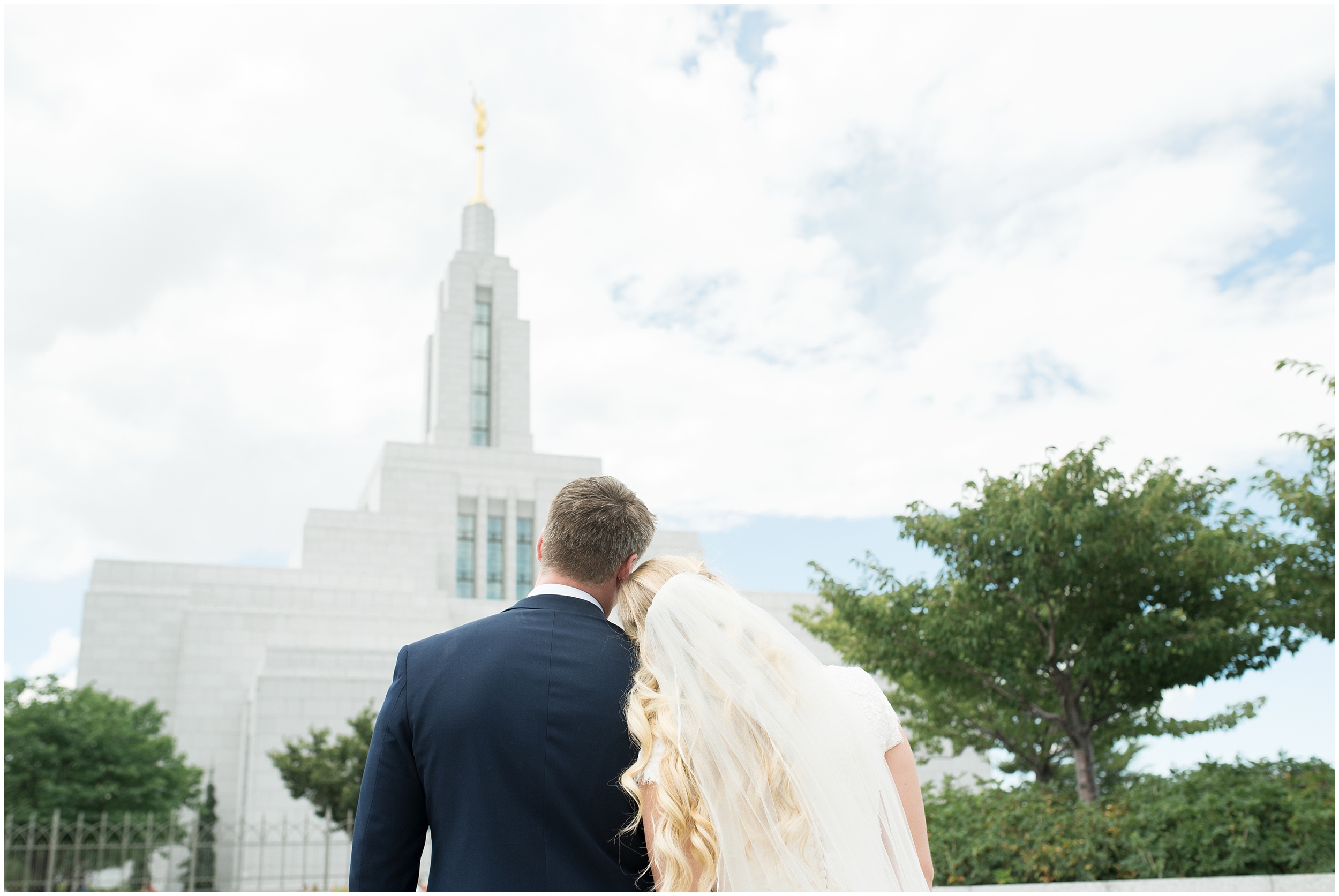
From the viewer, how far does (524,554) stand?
37281 mm

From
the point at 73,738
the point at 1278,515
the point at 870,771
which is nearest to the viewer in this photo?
the point at 870,771

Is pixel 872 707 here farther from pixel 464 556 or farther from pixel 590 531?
pixel 464 556

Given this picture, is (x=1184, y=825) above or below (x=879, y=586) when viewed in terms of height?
below

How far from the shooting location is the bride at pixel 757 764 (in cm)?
221

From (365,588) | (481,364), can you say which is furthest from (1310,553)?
(481,364)

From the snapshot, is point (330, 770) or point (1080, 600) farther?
point (330, 770)

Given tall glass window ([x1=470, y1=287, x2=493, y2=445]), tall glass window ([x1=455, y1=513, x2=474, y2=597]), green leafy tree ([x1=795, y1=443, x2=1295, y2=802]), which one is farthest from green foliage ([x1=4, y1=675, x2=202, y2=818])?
tall glass window ([x1=470, y1=287, x2=493, y2=445])

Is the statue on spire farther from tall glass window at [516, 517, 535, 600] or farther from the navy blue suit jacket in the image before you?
the navy blue suit jacket

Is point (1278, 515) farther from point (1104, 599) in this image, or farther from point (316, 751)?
point (316, 751)

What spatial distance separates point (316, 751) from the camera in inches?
838

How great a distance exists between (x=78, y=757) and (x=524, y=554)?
17.9 metres

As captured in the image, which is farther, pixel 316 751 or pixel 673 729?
pixel 316 751

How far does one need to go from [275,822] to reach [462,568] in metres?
13.7

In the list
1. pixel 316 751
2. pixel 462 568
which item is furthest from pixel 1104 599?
pixel 462 568
